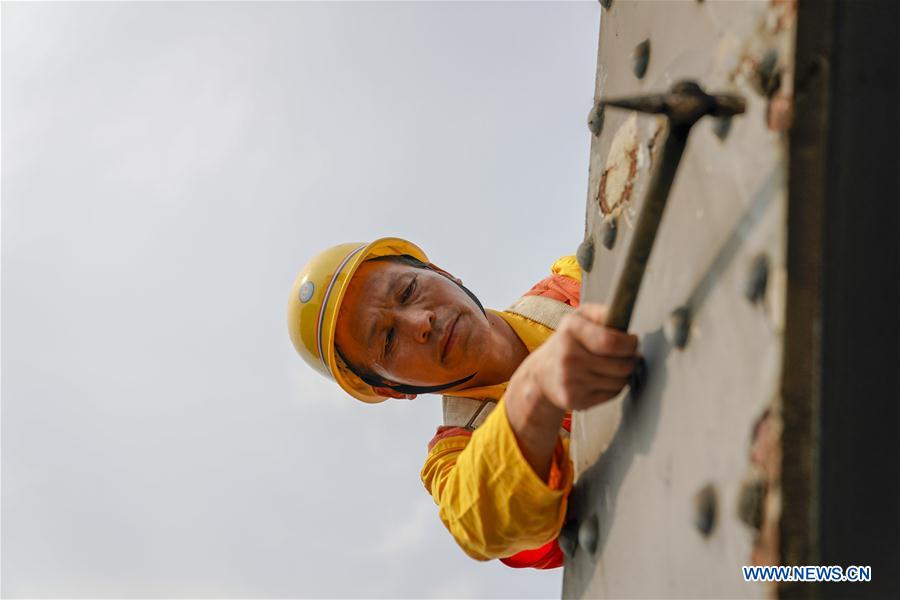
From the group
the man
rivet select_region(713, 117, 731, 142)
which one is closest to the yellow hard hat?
the man

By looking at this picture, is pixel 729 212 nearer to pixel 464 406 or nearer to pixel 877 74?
pixel 877 74

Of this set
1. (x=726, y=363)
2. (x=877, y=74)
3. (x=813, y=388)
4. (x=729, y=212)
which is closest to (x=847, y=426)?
(x=813, y=388)

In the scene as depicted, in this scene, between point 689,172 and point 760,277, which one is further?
point 689,172

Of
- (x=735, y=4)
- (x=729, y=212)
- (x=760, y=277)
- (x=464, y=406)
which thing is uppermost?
(x=735, y=4)

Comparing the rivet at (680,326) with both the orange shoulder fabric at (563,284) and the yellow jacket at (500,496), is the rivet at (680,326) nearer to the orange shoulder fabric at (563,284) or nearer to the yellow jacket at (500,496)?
the yellow jacket at (500,496)

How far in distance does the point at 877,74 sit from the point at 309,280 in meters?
2.89

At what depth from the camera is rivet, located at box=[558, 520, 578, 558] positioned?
Result: 229 centimetres

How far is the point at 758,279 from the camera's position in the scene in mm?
1481

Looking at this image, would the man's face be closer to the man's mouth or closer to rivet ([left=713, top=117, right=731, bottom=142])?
the man's mouth


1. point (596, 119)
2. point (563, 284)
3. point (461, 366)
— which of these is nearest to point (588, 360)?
point (596, 119)

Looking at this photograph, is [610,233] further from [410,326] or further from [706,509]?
[410,326]

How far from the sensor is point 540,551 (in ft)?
9.93

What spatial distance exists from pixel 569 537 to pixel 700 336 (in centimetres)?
82

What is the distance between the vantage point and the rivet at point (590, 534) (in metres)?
2.14
